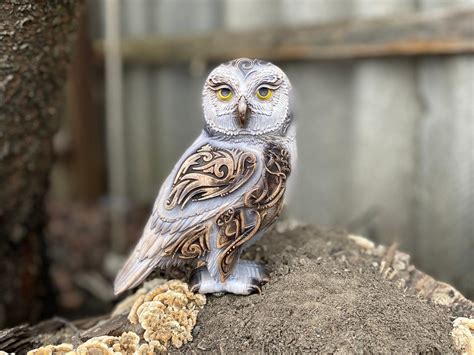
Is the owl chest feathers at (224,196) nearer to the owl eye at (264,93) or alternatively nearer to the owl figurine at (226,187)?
the owl figurine at (226,187)

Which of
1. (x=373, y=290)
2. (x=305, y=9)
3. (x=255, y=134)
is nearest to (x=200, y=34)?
(x=305, y=9)

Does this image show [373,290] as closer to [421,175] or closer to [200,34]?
[421,175]

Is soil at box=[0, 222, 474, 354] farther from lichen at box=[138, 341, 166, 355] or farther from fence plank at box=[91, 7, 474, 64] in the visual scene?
fence plank at box=[91, 7, 474, 64]

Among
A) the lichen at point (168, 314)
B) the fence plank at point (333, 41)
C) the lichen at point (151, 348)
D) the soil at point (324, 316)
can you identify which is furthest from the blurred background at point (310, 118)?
the lichen at point (151, 348)

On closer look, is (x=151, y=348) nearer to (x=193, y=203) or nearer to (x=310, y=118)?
(x=193, y=203)

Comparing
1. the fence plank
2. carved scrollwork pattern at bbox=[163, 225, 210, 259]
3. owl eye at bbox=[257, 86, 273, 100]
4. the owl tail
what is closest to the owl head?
owl eye at bbox=[257, 86, 273, 100]

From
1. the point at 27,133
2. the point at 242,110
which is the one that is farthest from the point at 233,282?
the point at 27,133

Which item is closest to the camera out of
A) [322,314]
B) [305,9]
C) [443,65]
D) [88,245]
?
[322,314]
